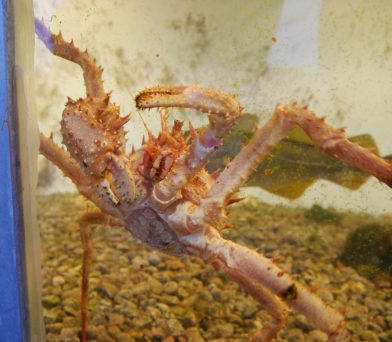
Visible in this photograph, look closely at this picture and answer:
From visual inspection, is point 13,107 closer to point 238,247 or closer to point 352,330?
point 238,247

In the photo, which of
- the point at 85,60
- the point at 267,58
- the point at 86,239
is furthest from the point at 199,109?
the point at 267,58

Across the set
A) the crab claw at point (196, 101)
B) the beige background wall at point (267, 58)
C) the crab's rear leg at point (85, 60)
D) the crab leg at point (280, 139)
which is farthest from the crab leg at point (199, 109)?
the beige background wall at point (267, 58)

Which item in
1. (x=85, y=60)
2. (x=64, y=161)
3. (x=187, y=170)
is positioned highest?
(x=85, y=60)

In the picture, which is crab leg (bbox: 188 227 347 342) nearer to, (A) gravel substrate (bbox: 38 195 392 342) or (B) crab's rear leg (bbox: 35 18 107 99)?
(A) gravel substrate (bbox: 38 195 392 342)

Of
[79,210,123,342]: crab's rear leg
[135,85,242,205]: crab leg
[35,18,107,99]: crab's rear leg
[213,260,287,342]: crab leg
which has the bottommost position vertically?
[213,260,287,342]: crab leg

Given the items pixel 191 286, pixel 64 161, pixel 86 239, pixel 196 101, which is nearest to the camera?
pixel 196 101

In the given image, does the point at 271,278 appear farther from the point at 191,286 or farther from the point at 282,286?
the point at 191,286

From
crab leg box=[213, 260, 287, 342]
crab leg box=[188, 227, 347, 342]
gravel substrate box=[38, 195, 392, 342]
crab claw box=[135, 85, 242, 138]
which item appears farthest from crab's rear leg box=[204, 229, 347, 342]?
crab claw box=[135, 85, 242, 138]
